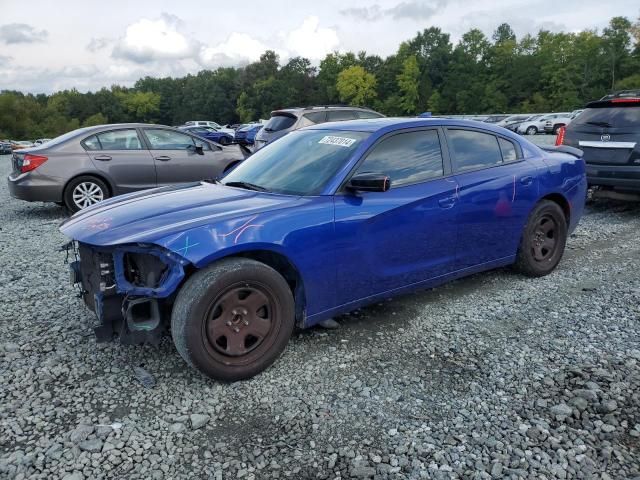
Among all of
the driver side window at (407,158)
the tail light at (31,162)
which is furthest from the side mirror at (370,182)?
the tail light at (31,162)

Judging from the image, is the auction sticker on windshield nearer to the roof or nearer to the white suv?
the roof

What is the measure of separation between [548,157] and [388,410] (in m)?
3.33

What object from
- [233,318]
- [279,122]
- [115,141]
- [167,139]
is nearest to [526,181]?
[233,318]

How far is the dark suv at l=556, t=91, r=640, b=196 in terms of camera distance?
696 centimetres

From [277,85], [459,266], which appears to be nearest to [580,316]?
[459,266]

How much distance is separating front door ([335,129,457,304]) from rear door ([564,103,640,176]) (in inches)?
168

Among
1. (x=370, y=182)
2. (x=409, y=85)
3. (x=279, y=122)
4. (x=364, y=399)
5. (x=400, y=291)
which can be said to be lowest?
(x=364, y=399)

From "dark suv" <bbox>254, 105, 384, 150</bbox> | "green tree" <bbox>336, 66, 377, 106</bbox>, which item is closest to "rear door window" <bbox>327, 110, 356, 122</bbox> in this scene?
"dark suv" <bbox>254, 105, 384, 150</bbox>

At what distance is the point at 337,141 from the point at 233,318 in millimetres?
1630

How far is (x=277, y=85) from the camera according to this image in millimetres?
100312

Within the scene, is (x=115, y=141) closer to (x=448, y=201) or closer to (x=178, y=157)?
(x=178, y=157)

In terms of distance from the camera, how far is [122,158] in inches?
328

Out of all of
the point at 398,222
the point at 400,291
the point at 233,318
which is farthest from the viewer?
the point at 400,291

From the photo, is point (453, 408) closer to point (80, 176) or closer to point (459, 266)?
point (459, 266)
